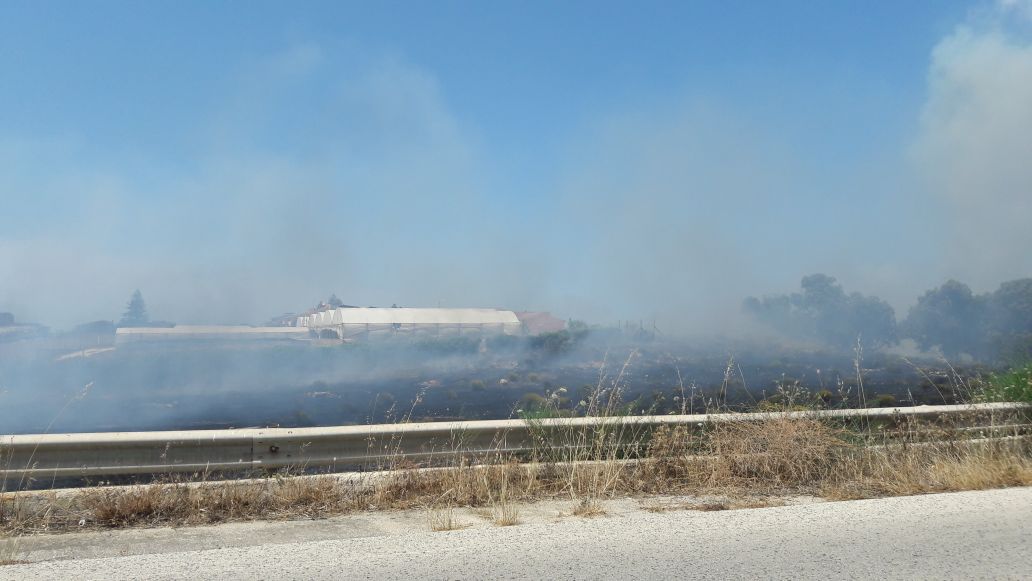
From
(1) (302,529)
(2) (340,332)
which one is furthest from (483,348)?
(1) (302,529)

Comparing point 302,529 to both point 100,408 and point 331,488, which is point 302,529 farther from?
point 100,408

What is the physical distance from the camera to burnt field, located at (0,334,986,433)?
12883 millimetres

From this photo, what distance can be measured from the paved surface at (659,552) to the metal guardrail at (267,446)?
1.55 metres

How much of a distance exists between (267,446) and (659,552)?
138 inches

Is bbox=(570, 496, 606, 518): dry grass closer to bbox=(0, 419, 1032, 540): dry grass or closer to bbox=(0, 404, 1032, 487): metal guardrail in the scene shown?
bbox=(0, 419, 1032, 540): dry grass

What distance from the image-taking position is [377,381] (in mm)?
19125

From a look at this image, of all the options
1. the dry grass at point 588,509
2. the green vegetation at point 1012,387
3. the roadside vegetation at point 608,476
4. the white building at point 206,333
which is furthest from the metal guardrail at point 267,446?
the white building at point 206,333

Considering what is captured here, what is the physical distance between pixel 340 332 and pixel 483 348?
4.43 metres

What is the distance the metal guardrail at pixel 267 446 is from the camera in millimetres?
6074

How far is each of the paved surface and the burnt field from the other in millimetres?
4083

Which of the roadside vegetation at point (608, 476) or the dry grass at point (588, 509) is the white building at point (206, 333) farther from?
the dry grass at point (588, 509)

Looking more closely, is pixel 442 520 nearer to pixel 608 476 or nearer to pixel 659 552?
pixel 659 552

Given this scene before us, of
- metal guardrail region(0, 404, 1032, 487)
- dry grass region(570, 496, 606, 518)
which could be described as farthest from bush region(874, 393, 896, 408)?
dry grass region(570, 496, 606, 518)

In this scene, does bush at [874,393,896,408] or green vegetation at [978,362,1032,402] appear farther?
bush at [874,393,896,408]
